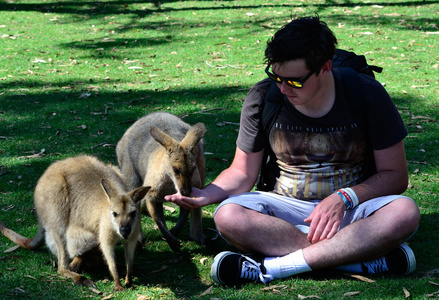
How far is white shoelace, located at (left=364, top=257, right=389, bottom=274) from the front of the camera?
3.08 meters

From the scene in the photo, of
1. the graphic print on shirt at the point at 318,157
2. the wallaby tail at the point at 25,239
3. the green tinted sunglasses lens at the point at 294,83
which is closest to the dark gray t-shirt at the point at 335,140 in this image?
the graphic print on shirt at the point at 318,157

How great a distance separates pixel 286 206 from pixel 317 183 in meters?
0.23

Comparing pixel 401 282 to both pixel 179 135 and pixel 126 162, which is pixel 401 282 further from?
pixel 126 162

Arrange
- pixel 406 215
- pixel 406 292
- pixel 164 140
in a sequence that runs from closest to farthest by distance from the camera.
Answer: pixel 406 292
pixel 406 215
pixel 164 140

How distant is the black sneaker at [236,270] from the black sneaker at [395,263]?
0.57 meters

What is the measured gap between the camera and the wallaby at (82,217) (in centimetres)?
337

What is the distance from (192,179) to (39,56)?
242 inches

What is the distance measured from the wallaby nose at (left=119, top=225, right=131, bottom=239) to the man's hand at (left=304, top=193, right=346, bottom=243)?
108cm

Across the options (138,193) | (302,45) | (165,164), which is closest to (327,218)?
(302,45)

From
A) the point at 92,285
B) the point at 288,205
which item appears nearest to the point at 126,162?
the point at 92,285

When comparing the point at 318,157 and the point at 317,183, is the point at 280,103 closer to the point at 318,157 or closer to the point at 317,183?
the point at 318,157

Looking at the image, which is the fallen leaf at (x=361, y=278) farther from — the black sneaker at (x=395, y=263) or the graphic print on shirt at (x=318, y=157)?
the graphic print on shirt at (x=318, y=157)

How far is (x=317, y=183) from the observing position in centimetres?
325

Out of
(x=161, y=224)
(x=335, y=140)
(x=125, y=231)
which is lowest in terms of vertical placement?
(x=161, y=224)
